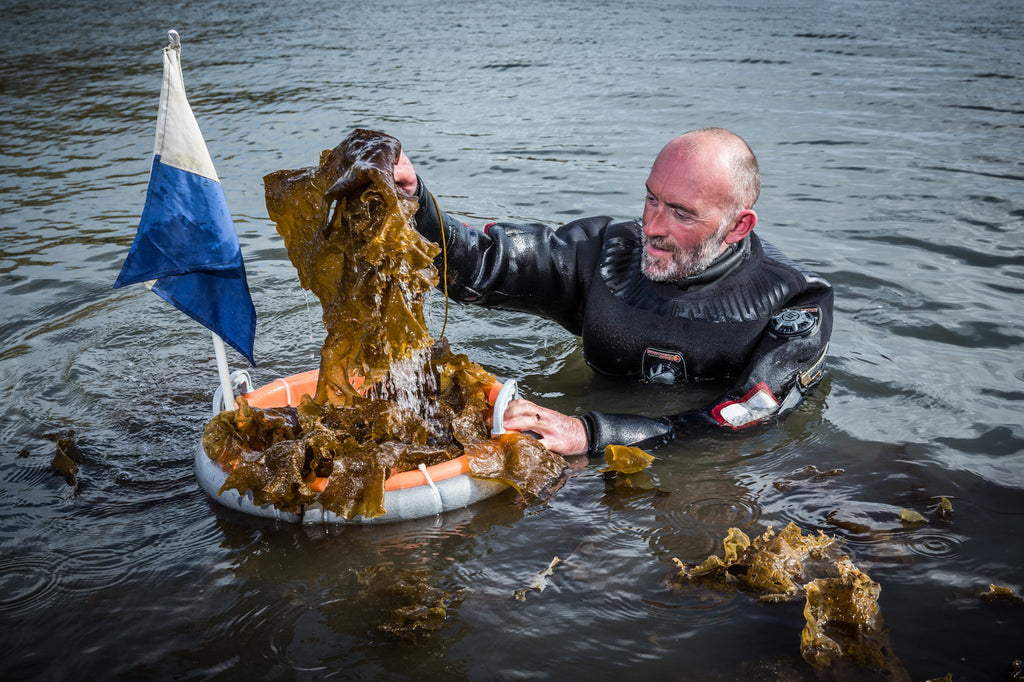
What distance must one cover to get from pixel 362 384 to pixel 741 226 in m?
2.05

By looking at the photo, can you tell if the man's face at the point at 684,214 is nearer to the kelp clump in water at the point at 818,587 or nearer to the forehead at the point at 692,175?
the forehead at the point at 692,175

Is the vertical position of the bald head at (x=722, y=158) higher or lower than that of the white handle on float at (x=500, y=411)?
higher

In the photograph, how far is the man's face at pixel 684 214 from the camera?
4031 mm

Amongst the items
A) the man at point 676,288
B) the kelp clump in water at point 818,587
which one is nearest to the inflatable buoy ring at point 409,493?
the man at point 676,288

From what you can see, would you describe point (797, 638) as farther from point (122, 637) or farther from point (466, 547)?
point (122, 637)

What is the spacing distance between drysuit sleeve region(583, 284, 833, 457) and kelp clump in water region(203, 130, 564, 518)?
42 cm

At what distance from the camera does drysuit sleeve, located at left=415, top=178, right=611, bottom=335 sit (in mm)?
4219

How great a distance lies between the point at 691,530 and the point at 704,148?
181cm

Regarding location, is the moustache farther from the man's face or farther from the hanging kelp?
the hanging kelp

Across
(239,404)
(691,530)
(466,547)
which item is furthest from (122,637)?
(691,530)

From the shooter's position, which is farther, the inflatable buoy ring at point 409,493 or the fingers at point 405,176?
the fingers at point 405,176

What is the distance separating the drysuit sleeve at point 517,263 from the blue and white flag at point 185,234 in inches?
36.5

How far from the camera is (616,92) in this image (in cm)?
1196

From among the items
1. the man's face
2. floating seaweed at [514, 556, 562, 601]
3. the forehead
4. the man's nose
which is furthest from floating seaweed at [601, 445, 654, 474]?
the forehead
